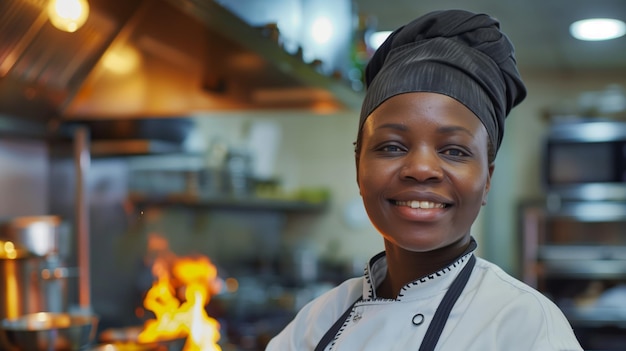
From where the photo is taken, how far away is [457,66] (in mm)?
882

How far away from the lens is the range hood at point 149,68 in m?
1.75

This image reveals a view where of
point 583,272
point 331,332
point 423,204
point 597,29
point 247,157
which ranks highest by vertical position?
point 597,29

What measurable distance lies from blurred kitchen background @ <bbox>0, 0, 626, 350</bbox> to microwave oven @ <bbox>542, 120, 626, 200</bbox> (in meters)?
0.01

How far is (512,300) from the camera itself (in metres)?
0.84

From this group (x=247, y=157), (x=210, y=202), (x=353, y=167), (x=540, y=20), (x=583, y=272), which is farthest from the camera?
(x=353, y=167)

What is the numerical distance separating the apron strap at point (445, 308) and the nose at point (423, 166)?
0.14 metres

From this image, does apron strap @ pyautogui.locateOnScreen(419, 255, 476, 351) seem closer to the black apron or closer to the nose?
the black apron

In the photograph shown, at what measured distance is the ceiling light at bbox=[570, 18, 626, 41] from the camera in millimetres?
3861

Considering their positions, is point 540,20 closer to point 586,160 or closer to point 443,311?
point 586,160

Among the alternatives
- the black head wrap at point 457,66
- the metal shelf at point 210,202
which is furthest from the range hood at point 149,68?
the black head wrap at point 457,66

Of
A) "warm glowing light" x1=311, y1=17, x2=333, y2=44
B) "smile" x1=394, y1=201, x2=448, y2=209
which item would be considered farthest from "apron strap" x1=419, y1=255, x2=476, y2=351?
"warm glowing light" x1=311, y1=17, x2=333, y2=44

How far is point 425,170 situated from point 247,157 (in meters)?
3.35

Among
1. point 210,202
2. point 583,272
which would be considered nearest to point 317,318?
point 210,202

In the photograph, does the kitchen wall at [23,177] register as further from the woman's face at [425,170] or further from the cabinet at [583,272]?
the cabinet at [583,272]
